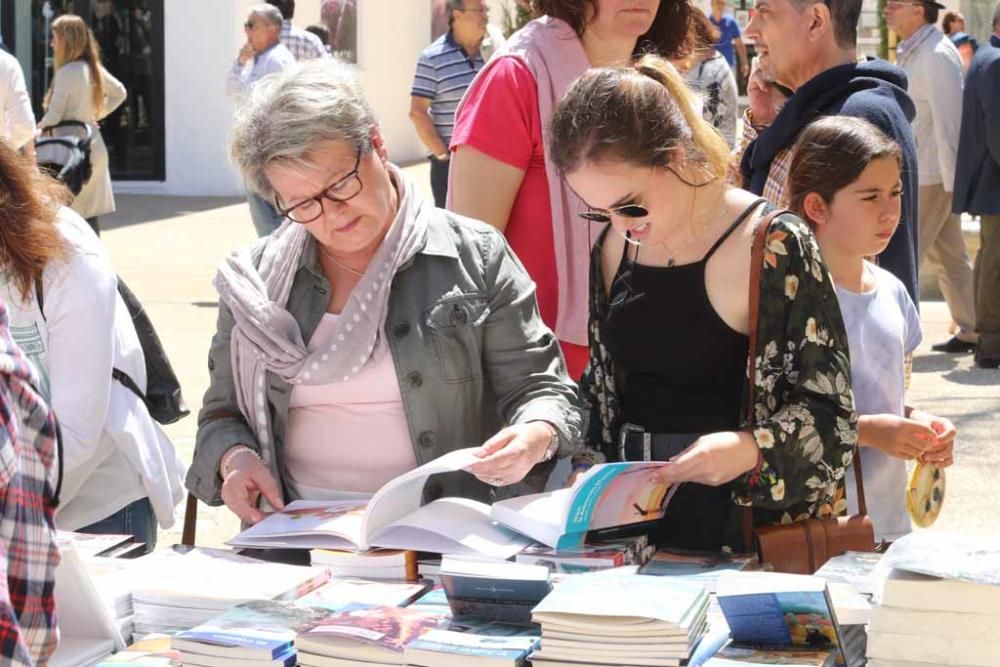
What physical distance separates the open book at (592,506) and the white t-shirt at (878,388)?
30.8 inches

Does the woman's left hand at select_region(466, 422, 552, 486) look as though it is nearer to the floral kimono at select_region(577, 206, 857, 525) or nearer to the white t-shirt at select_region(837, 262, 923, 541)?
Answer: the floral kimono at select_region(577, 206, 857, 525)

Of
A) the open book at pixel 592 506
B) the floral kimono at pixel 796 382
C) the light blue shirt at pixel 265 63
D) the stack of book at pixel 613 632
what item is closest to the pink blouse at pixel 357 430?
the open book at pixel 592 506

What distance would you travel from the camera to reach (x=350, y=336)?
288cm

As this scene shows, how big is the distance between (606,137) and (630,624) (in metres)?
0.92

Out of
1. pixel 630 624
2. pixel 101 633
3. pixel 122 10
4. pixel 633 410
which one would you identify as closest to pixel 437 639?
pixel 630 624

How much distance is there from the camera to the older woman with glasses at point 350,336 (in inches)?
112

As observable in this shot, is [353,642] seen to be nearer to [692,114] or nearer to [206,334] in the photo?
[692,114]

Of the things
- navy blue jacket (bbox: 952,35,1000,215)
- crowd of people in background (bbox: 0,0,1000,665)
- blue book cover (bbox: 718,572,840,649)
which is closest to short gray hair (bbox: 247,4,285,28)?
navy blue jacket (bbox: 952,35,1000,215)

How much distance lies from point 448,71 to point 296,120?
22.4 ft

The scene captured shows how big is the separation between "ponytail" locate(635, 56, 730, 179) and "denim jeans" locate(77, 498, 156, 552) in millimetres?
1523

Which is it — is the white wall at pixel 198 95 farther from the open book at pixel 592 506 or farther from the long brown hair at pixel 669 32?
the open book at pixel 592 506

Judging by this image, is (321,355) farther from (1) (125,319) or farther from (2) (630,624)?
(2) (630,624)

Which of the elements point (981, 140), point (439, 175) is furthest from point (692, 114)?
point (439, 175)

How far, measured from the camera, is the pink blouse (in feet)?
9.53
